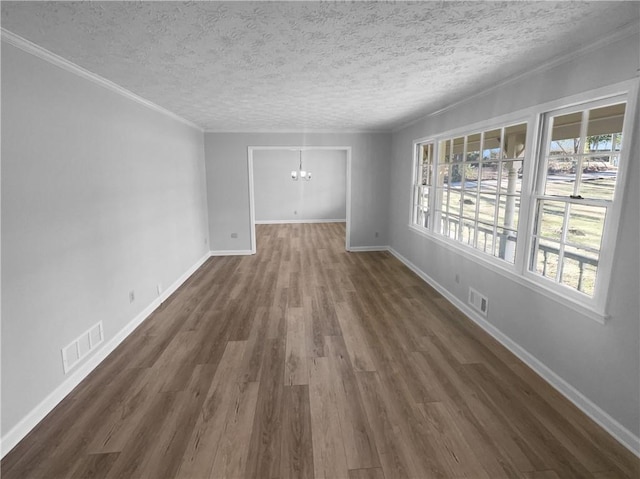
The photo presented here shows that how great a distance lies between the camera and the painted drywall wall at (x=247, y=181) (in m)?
6.01

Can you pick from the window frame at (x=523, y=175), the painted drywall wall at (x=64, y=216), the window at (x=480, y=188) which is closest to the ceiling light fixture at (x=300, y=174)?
the window frame at (x=523, y=175)

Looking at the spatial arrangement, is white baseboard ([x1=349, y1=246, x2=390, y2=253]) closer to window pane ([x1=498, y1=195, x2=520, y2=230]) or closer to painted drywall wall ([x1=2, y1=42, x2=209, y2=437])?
window pane ([x1=498, y1=195, x2=520, y2=230])

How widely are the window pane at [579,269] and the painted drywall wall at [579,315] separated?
22 centimetres

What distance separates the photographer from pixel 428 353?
2859 mm

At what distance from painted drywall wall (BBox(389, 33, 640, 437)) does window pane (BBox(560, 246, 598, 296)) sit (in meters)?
0.22

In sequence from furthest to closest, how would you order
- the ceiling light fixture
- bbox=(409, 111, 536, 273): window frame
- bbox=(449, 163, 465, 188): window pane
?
the ceiling light fixture
bbox=(449, 163, 465, 188): window pane
bbox=(409, 111, 536, 273): window frame

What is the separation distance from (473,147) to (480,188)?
53 cm

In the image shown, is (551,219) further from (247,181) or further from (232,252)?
(232,252)

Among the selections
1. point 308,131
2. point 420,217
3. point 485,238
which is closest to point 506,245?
point 485,238

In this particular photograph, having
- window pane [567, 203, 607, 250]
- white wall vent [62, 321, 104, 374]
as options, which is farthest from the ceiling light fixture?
window pane [567, 203, 607, 250]

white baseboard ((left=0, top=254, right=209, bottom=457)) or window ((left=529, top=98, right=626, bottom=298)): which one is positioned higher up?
window ((left=529, top=98, right=626, bottom=298))

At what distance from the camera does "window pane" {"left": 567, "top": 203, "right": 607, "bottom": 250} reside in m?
2.15

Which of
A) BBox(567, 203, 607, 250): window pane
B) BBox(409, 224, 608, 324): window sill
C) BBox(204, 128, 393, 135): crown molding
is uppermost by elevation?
BBox(204, 128, 393, 135): crown molding

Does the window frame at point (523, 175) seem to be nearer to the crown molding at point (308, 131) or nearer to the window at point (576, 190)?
the window at point (576, 190)
